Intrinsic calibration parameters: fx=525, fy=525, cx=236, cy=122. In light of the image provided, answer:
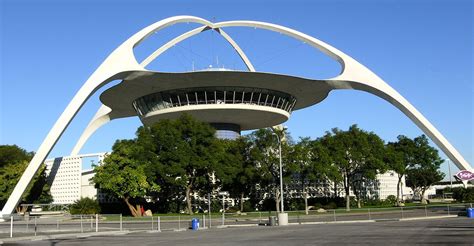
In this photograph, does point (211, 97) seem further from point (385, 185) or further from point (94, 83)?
point (385, 185)

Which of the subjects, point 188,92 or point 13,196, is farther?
point 188,92

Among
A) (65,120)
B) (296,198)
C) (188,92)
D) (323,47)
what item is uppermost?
(323,47)

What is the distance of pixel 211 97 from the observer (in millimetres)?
73125

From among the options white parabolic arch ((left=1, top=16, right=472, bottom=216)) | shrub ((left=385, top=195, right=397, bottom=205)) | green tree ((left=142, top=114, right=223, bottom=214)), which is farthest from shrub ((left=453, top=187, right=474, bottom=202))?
green tree ((left=142, top=114, right=223, bottom=214))

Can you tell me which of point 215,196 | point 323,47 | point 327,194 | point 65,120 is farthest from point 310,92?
point 65,120

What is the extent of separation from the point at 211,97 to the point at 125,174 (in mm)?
19879

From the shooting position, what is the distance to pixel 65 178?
76.3 m

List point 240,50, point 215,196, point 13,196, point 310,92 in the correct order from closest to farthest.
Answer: point 13,196, point 215,196, point 310,92, point 240,50

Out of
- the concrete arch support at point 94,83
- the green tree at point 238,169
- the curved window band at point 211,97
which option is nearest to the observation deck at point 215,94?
the curved window band at point 211,97

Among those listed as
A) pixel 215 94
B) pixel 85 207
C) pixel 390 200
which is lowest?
pixel 390 200

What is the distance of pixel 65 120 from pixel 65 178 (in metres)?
14.9

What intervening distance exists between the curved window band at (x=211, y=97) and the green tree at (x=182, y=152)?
1033cm

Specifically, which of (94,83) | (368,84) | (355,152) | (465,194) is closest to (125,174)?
(94,83)

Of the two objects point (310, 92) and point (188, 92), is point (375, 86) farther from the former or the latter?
point (188, 92)
